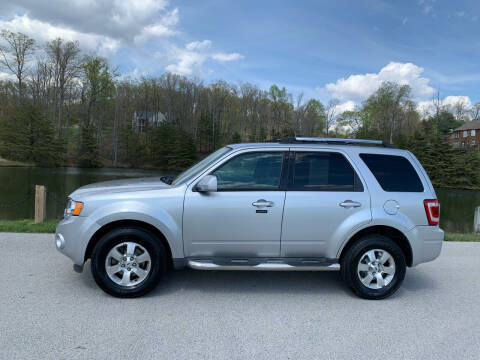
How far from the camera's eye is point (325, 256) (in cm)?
467

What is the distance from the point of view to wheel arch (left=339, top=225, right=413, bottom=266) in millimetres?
4770

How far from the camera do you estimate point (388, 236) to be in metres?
4.94

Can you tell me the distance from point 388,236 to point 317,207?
3.72 feet

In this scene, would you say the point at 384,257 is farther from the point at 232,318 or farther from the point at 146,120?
the point at 146,120

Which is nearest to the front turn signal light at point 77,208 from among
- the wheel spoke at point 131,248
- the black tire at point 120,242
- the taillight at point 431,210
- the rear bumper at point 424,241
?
the black tire at point 120,242

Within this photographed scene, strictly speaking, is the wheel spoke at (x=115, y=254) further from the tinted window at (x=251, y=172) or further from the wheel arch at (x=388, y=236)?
the wheel arch at (x=388, y=236)

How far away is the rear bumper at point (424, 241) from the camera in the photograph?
187 inches

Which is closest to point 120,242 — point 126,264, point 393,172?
point 126,264

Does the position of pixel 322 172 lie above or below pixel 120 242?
above

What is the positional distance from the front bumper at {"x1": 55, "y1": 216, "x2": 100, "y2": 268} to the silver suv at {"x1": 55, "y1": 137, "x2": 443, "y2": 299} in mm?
12

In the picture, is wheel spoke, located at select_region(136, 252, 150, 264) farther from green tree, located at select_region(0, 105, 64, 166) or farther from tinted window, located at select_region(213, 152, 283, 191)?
green tree, located at select_region(0, 105, 64, 166)

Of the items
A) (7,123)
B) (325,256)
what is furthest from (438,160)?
(7,123)

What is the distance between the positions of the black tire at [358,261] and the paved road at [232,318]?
13cm

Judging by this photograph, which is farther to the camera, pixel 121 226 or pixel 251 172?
pixel 251 172
